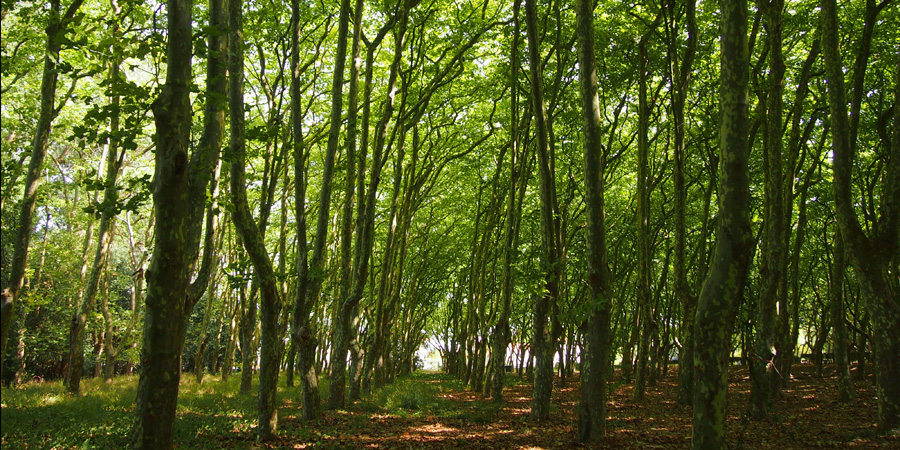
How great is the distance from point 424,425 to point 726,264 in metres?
6.98

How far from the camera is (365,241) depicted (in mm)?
11812

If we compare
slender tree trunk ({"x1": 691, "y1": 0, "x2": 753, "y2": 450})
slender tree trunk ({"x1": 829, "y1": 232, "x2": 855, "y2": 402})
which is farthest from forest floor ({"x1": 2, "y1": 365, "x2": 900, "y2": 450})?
slender tree trunk ({"x1": 691, "y1": 0, "x2": 753, "y2": 450})

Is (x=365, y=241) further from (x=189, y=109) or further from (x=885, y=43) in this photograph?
(x=885, y=43)

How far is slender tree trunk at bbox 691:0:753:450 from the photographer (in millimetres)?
4914

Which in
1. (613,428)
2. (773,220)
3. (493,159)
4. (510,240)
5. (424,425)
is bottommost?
(424,425)

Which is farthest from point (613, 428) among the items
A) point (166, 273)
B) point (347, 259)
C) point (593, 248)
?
point (166, 273)

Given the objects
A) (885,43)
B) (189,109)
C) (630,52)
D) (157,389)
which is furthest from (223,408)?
(885,43)

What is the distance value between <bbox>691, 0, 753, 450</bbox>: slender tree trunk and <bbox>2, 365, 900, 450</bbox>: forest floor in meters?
2.51

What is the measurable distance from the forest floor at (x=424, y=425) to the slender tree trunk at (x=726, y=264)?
2513mm

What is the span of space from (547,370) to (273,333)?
5124 millimetres

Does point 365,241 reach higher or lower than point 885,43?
lower

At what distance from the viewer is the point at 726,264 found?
495cm

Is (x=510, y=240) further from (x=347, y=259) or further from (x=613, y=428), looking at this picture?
(x=613, y=428)

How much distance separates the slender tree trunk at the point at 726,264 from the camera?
4914mm
